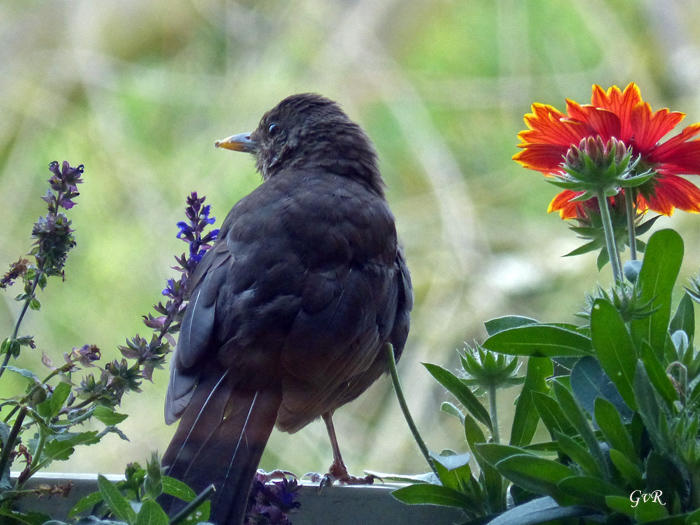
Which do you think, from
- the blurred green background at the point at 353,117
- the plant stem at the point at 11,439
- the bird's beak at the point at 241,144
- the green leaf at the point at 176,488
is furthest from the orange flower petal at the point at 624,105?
the blurred green background at the point at 353,117

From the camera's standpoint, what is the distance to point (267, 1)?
5.99 metres

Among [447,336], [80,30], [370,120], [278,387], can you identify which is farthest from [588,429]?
[80,30]

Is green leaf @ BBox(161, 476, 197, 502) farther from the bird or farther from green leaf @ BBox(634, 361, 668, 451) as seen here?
green leaf @ BBox(634, 361, 668, 451)

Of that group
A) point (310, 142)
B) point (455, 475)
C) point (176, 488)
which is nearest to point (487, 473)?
point (455, 475)

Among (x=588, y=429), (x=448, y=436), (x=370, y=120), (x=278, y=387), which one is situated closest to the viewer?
(x=588, y=429)

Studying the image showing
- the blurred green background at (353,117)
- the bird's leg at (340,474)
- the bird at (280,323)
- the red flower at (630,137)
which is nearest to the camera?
the red flower at (630,137)

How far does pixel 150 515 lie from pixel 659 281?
0.72 metres

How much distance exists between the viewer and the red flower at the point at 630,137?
1.48m

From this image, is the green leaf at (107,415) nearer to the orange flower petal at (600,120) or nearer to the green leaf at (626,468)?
the green leaf at (626,468)

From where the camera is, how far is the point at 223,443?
5.93 ft

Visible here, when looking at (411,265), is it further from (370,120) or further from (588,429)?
(588,429)

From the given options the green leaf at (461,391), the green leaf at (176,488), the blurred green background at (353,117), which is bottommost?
the green leaf at (176,488)

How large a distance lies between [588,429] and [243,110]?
14.3ft

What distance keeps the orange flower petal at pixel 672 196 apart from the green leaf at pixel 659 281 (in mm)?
319
